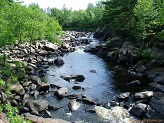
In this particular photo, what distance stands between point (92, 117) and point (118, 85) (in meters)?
8.83

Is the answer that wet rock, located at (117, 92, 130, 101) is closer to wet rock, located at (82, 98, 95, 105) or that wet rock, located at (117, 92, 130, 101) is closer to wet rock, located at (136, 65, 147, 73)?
wet rock, located at (82, 98, 95, 105)

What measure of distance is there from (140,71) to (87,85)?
365 inches

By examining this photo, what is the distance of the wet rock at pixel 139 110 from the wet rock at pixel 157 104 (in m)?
1.12

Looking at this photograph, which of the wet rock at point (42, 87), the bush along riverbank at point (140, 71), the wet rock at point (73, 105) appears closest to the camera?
the bush along riverbank at point (140, 71)

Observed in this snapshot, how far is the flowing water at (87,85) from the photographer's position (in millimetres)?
18000

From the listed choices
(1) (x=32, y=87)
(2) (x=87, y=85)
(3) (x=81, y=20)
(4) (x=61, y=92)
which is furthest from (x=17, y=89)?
(3) (x=81, y=20)

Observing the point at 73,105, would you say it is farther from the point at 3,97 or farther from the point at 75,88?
the point at 3,97

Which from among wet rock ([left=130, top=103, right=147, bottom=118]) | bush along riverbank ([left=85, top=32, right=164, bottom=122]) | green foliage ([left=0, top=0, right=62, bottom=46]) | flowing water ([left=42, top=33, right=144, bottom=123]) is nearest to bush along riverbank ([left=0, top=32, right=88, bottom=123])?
flowing water ([left=42, top=33, right=144, bottom=123])

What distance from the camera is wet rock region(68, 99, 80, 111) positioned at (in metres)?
19.3

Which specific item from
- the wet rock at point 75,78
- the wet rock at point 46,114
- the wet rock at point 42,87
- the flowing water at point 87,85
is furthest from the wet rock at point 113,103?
the wet rock at point 75,78

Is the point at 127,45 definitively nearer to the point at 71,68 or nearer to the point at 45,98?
the point at 71,68

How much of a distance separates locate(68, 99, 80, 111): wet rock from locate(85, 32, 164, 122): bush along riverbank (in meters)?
4.19

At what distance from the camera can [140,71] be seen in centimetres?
3102

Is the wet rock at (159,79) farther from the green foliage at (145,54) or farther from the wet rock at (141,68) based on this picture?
the green foliage at (145,54)
